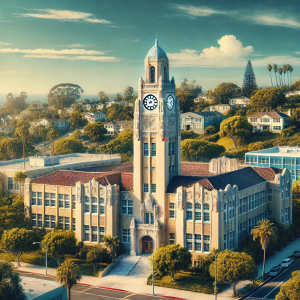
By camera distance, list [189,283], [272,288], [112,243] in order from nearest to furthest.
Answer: [272,288]
[189,283]
[112,243]

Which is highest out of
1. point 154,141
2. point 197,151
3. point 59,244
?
point 154,141

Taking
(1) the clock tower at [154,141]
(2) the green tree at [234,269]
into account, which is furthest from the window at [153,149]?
(2) the green tree at [234,269]

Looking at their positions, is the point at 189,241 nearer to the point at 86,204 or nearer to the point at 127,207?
the point at 127,207

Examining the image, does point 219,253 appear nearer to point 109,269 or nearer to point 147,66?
point 109,269

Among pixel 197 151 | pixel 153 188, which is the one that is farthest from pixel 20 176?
pixel 197 151

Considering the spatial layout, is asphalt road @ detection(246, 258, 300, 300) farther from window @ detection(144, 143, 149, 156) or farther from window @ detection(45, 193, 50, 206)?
window @ detection(45, 193, 50, 206)

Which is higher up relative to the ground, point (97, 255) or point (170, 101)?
point (170, 101)

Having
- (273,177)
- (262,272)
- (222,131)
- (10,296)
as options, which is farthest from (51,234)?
(222,131)
